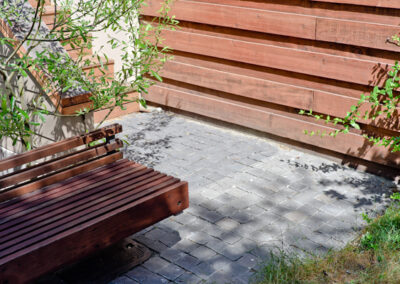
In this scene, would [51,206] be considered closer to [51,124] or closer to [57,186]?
[57,186]

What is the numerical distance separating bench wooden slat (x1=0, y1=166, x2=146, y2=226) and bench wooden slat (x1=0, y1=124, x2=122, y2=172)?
0.35 meters

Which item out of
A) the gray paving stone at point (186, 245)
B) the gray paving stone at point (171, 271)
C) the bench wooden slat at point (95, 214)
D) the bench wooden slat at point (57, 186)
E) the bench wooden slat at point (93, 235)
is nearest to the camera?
the bench wooden slat at point (93, 235)

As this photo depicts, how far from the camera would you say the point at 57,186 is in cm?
385

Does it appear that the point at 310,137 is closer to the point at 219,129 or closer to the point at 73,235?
the point at 219,129

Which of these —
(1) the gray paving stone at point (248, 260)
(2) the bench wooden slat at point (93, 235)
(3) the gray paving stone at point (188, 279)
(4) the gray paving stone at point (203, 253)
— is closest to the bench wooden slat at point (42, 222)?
(2) the bench wooden slat at point (93, 235)

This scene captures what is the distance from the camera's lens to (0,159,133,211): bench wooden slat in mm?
3605

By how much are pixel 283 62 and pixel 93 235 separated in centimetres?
338

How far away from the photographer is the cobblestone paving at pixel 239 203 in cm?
402

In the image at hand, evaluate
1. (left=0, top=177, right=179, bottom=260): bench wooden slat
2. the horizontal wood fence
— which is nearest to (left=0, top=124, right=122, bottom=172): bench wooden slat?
(left=0, top=177, right=179, bottom=260): bench wooden slat

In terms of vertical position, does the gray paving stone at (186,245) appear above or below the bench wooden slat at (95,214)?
below

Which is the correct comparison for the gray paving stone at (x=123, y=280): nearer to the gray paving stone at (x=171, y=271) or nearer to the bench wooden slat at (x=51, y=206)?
the gray paving stone at (x=171, y=271)

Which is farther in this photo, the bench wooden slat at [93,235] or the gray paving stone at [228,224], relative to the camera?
the gray paving stone at [228,224]

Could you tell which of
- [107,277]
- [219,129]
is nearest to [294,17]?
[219,129]

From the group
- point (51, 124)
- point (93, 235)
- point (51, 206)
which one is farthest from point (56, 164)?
point (93, 235)
